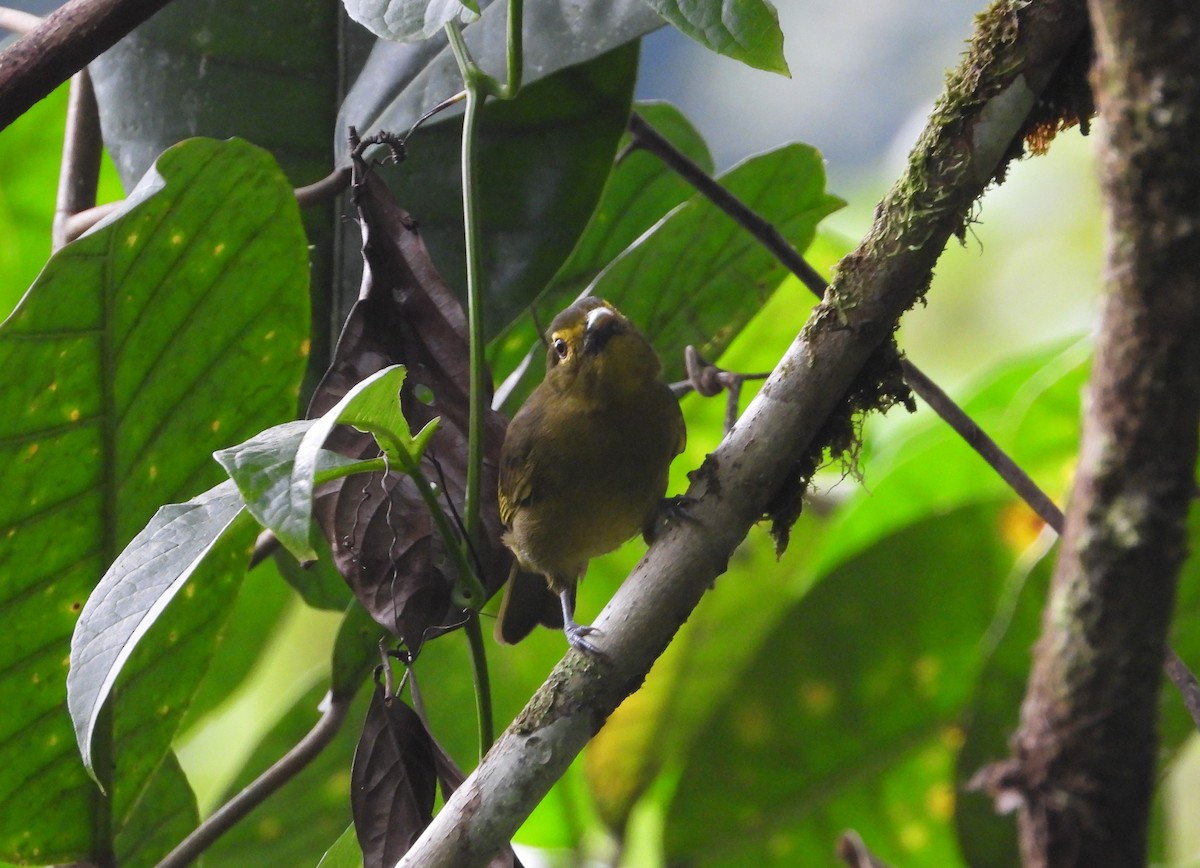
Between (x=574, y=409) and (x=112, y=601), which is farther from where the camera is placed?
(x=574, y=409)

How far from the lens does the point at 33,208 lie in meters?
2.21

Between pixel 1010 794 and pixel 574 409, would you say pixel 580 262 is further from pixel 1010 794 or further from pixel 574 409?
pixel 1010 794

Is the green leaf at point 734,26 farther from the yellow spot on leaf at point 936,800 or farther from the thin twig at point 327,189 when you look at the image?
the yellow spot on leaf at point 936,800

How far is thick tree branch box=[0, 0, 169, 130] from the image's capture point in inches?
47.0

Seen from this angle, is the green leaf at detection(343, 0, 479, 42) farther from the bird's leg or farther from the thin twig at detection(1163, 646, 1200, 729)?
the thin twig at detection(1163, 646, 1200, 729)

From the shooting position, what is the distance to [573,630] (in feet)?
4.61

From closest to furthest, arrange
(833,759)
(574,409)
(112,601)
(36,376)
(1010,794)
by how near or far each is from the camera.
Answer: (1010,794) → (112,601) → (36,376) → (574,409) → (833,759)

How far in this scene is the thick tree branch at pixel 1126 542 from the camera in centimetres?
57

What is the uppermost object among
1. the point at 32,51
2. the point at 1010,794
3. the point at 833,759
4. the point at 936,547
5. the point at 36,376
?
the point at 32,51

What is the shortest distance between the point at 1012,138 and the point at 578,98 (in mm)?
Answer: 632

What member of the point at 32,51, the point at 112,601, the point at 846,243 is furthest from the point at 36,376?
the point at 846,243

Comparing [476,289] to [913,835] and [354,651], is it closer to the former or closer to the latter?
[354,651]

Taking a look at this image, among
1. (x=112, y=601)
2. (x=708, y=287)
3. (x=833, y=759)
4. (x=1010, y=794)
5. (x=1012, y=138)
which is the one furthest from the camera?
(x=833, y=759)

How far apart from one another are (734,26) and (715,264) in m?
0.71
